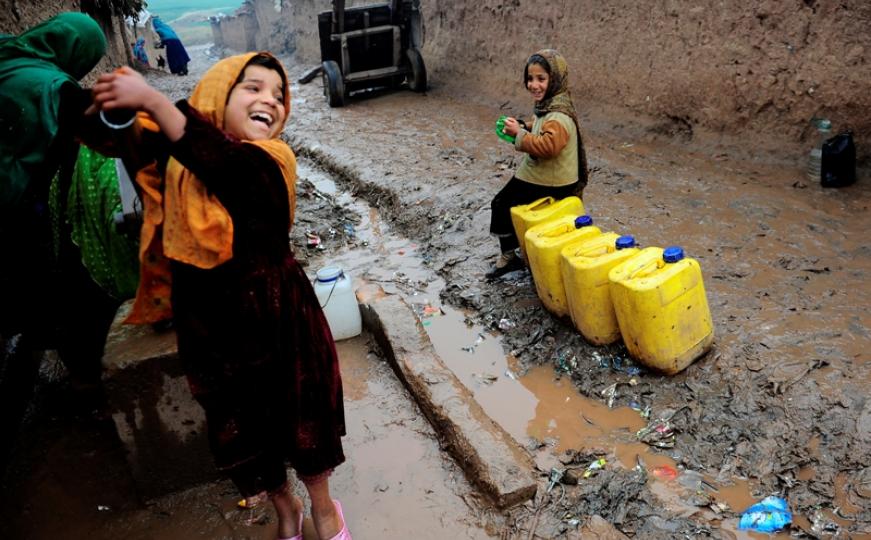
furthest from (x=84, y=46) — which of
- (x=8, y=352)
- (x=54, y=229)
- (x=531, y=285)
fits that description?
(x=531, y=285)

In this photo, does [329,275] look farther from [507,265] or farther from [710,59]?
[710,59]

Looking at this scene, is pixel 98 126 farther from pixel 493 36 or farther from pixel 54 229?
pixel 493 36

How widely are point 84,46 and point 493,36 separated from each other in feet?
25.5

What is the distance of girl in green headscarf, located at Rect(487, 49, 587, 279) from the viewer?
3.42m

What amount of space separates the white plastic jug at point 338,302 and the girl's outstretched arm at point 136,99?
6.65 feet

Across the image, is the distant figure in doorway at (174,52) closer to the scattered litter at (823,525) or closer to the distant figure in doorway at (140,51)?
the distant figure in doorway at (140,51)

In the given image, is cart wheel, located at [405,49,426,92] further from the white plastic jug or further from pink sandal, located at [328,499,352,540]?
pink sandal, located at [328,499,352,540]

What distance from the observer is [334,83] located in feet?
33.2

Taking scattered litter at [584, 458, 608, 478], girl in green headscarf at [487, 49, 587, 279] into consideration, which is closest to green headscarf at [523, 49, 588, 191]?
girl in green headscarf at [487, 49, 587, 279]

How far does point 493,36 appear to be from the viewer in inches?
358

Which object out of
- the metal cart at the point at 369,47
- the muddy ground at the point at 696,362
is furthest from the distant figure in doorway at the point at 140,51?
the muddy ground at the point at 696,362

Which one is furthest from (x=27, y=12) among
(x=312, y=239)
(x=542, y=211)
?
(x=542, y=211)

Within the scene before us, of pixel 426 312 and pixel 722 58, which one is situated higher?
pixel 722 58

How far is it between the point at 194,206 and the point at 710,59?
220 inches
